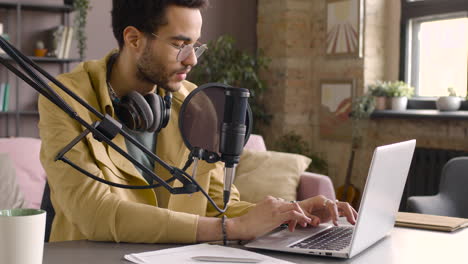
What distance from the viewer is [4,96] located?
4676 millimetres

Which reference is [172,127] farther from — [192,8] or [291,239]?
[291,239]

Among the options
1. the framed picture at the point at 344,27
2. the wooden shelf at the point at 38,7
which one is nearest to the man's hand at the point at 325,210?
the framed picture at the point at 344,27

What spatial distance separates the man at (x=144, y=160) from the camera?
1323mm

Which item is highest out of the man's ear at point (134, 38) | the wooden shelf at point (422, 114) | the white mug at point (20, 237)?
the man's ear at point (134, 38)

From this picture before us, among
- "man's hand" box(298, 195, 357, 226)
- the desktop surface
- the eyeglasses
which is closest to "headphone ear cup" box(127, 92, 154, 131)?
the eyeglasses

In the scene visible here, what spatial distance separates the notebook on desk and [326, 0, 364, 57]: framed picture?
3284mm

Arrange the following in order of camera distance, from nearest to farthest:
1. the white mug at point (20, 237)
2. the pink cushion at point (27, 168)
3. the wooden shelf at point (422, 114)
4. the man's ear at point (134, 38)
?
1. the white mug at point (20, 237)
2. the man's ear at point (134, 38)
3. the pink cushion at point (27, 168)
4. the wooden shelf at point (422, 114)

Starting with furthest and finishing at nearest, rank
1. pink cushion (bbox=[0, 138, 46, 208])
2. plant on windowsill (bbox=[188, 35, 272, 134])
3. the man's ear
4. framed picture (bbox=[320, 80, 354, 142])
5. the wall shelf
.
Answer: plant on windowsill (bbox=[188, 35, 272, 134]) → framed picture (bbox=[320, 80, 354, 142]) → the wall shelf → pink cushion (bbox=[0, 138, 46, 208]) → the man's ear

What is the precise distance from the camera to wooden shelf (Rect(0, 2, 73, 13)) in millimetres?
4645

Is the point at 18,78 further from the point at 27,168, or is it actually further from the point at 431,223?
the point at 431,223

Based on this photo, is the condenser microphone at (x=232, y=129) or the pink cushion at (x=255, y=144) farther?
the pink cushion at (x=255, y=144)

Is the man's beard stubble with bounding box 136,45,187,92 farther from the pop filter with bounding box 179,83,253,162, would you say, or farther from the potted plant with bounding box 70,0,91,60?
the potted plant with bounding box 70,0,91,60

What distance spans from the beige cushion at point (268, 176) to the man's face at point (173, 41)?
6.77 feet

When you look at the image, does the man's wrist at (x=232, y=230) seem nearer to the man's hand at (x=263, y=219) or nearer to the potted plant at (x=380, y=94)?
the man's hand at (x=263, y=219)
